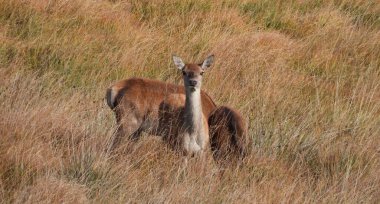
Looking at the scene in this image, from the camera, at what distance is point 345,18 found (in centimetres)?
1166

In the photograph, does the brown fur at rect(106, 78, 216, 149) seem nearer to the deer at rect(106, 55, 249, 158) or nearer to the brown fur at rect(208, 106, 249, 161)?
the deer at rect(106, 55, 249, 158)

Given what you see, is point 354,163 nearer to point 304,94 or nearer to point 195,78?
point 195,78

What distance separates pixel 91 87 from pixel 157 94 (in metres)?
0.93

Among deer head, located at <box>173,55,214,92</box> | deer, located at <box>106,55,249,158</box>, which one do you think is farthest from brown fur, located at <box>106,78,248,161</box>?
deer head, located at <box>173,55,214,92</box>

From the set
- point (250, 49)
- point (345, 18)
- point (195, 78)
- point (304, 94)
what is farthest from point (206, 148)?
point (345, 18)

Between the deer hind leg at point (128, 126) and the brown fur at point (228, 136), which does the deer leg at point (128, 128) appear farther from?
the brown fur at point (228, 136)

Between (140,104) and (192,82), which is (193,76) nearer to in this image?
(192,82)

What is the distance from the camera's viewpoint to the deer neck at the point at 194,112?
6.87 meters

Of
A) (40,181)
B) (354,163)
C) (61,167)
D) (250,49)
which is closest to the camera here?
(40,181)

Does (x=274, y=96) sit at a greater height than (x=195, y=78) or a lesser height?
lesser

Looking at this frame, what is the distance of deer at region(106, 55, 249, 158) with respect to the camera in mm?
6797

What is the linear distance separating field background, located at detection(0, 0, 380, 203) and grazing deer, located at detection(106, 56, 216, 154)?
194 mm

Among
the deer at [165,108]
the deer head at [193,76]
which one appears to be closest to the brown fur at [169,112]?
the deer at [165,108]

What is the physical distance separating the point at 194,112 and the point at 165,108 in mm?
485
